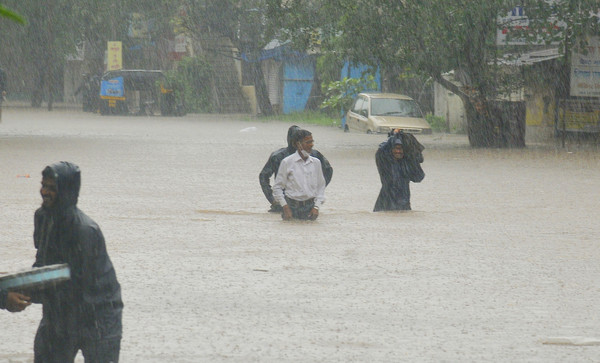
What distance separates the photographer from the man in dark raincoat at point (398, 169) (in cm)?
1370

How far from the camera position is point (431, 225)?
490 inches

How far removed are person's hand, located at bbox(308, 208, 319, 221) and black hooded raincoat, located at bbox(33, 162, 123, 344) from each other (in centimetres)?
780

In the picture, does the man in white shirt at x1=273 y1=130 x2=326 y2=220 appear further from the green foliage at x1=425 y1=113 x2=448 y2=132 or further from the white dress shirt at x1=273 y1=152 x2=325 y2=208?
the green foliage at x1=425 y1=113 x2=448 y2=132

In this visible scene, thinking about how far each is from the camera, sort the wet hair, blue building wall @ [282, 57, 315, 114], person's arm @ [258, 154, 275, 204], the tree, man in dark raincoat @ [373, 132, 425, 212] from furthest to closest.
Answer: blue building wall @ [282, 57, 315, 114] < the tree < man in dark raincoat @ [373, 132, 425, 212] < person's arm @ [258, 154, 275, 204] < the wet hair

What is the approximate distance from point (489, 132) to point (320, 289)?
67.7 ft

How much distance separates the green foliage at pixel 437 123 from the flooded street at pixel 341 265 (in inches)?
727

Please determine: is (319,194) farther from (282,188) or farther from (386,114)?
(386,114)

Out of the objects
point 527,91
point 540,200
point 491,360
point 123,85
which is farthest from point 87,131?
point 491,360

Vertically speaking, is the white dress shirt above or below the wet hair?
below

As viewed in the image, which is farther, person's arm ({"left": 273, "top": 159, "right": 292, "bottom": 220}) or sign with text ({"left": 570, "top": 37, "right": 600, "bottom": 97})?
sign with text ({"left": 570, "top": 37, "right": 600, "bottom": 97})

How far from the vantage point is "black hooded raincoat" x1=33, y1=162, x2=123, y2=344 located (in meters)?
4.48

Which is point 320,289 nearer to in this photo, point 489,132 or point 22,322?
point 22,322

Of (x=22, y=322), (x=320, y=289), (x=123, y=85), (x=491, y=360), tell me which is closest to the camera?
(x=491, y=360)

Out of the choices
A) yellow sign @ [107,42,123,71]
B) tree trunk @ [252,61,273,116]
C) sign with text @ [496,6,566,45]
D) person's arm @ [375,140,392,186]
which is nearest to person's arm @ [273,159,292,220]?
person's arm @ [375,140,392,186]
